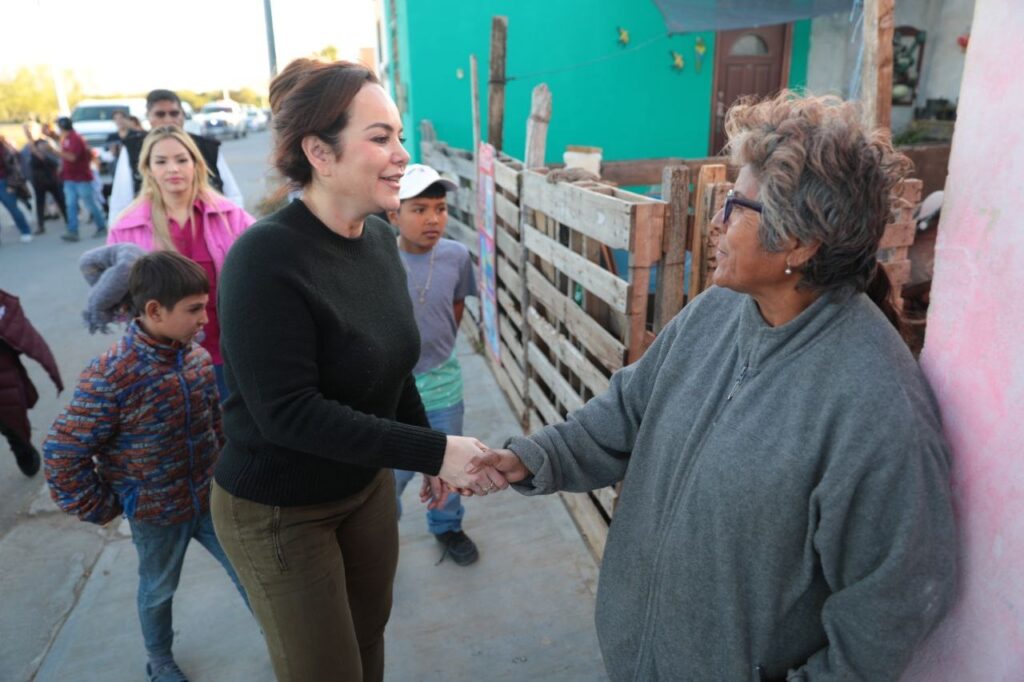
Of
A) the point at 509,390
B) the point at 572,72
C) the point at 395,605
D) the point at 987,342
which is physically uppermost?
the point at 572,72

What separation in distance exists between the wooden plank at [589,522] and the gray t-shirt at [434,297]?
112 centimetres

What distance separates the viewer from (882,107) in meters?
3.75

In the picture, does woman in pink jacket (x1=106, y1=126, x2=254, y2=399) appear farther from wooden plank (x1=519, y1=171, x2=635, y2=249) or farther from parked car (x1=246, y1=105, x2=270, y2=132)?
parked car (x1=246, y1=105, x2=270, y2=132)

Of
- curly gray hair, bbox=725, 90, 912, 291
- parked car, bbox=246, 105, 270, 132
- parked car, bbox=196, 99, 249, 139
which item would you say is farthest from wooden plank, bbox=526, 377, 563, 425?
parked car, bbox=246, 105, 270, 132

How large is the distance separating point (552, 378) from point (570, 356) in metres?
0.45

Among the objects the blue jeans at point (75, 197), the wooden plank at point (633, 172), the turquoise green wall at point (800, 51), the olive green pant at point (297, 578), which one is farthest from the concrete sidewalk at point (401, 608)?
the blue jeans at point (75, 197)

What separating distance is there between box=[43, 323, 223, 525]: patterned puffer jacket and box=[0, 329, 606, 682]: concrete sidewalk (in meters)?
0.91

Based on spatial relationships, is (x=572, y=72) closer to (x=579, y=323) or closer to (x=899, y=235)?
(x=579, y=323)

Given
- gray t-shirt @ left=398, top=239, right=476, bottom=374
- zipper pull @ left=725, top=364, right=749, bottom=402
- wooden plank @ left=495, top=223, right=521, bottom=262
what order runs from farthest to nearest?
wooden plank @ left=495, top=223, right=521, bottom=262 < gray t-shirt @ left=398, top=239, right=476, bottom=374 < zipper pull @ left=725, top=364, right=749, bottom=402

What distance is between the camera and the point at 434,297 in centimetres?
335

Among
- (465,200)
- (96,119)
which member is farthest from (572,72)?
(96,119)

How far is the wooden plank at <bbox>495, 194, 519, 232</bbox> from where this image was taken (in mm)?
4747

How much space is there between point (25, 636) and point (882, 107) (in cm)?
493

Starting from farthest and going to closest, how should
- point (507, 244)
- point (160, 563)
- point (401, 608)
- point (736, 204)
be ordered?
point (507, 244) → point (401, 608) → point (160, 563) → point (736, 204)
